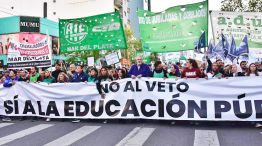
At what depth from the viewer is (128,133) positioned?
9453 millimetres

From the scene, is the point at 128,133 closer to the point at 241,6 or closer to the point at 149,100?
the point at 149,100

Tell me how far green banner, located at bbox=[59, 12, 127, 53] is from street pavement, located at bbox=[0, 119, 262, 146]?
3396 mm

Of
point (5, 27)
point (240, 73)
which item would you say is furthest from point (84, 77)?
point (5, 27)

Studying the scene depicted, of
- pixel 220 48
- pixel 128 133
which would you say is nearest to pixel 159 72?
pixel 128 133

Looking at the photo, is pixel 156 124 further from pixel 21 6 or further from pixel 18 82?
pixel 21 6

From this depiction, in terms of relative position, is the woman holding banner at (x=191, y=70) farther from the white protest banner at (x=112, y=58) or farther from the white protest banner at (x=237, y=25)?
the white protest banner at (x=112, y=58)

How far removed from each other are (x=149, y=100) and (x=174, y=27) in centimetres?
276

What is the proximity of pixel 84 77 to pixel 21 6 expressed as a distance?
58.3 m

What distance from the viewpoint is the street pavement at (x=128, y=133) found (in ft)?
27.1

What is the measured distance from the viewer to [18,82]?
1272cm

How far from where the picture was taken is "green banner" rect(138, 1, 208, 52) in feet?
41.1

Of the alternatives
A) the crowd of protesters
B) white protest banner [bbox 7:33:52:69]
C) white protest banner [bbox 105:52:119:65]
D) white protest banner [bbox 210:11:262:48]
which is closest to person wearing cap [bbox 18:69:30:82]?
the crowd of protesters

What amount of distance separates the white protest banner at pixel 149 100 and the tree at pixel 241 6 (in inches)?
613

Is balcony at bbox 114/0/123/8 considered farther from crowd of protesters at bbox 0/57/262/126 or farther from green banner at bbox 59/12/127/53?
crowd of protesters at bbox 0/57/262/126
